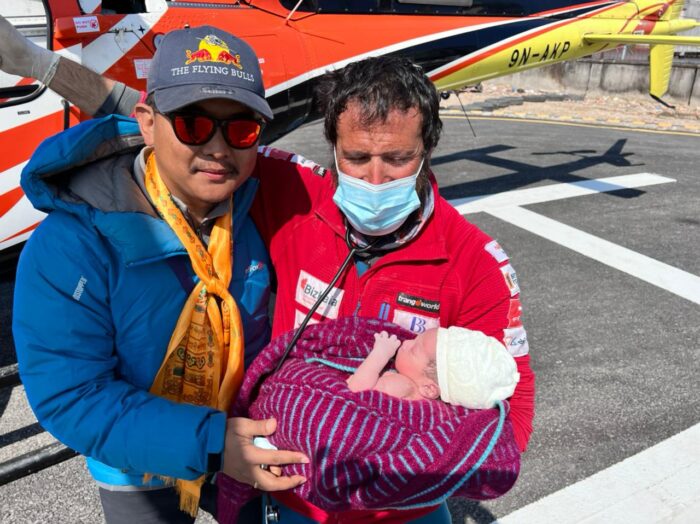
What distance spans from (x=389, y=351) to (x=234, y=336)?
47cm

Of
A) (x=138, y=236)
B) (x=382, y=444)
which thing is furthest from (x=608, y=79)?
(x=138, y=236)

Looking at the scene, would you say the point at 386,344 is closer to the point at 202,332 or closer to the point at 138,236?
the point at 202,332

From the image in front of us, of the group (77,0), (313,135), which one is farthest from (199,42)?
(313,135)

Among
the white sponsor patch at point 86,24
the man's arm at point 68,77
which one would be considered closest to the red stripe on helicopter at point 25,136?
the white sponsor patch at point 86,24

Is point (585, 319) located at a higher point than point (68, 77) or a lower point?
lower

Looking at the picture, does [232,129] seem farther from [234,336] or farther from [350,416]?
[350,416]

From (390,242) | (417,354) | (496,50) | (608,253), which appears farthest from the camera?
(496,50)

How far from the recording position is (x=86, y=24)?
384 cm

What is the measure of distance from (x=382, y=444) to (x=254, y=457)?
333 millimetres

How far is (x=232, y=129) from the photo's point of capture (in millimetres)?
1578

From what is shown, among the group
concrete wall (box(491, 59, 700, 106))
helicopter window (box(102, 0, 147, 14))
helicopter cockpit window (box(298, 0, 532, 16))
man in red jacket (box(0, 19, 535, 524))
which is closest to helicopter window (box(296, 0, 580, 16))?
helicopter cockpit window (box(298, 0, 532, 16))

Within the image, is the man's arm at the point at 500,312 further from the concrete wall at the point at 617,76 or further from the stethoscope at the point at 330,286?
the concrete wall at the point at 617,76

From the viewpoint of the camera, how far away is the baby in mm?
1557

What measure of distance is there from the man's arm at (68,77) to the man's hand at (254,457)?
1498 mm
